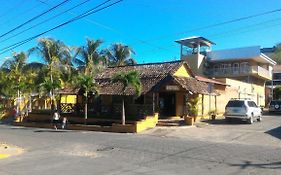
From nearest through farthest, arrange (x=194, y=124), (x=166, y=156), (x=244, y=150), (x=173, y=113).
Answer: (x=166, y=156), (x=244, y=150), (x=194, y=124), (x=173, y=113)

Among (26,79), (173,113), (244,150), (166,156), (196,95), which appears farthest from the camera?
(26,79)

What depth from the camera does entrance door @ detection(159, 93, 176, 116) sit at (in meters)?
32.6

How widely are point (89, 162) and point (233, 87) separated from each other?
30566 millimetres

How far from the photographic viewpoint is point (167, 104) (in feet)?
108

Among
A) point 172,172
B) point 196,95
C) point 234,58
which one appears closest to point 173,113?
point 196,95

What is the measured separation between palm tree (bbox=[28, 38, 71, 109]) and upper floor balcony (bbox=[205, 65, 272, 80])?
23631 millimetres

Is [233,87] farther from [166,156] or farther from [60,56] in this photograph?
[166,156]

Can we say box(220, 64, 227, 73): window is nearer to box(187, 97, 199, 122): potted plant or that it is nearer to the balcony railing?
the balcony railing

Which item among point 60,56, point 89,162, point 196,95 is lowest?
point 89,162

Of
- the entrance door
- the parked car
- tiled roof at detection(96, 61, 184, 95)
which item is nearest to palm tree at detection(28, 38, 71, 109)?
tiled roof at detection(96, 61, 184, 95)

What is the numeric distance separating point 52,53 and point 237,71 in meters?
26.2

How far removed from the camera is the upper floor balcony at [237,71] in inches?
2094

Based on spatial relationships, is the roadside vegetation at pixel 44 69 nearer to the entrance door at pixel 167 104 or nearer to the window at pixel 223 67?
the entrance door at pixel 167 104

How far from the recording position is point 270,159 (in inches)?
541
